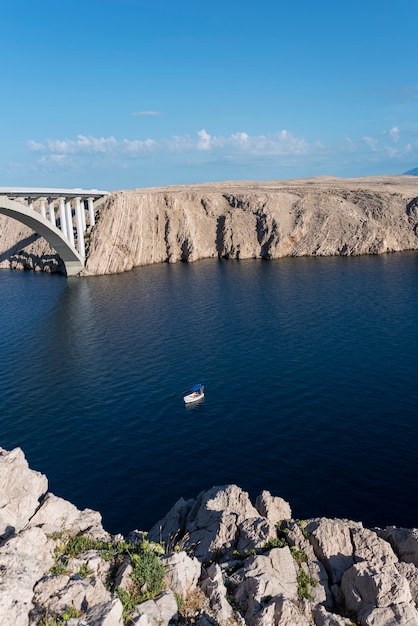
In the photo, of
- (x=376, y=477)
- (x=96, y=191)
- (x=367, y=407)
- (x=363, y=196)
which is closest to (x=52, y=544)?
(x=376, y=477)

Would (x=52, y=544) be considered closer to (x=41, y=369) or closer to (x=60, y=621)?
(x=60, y=621)

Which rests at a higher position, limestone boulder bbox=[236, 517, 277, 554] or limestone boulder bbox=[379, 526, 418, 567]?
limestone boulder bbox=[236, 517, 277, 554]

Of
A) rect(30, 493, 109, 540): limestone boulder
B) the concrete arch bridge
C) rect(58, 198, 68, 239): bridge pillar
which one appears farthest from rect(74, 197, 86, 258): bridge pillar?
rect(30, 493, 109, 540): limestone boulder

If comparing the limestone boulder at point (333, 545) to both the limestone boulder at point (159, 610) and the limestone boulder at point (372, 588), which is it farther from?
the limestone boulder at point (159, 610)

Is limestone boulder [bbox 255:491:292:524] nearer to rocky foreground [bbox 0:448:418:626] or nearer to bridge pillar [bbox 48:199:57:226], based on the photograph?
rocky foreground [bbox 0:448:418:626]

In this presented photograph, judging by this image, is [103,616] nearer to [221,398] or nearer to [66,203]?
[221,398]

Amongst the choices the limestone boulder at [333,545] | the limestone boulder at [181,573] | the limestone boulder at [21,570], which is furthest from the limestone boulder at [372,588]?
the limestone boulder at [21,570]

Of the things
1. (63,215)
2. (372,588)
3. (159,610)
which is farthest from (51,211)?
(372,588)
